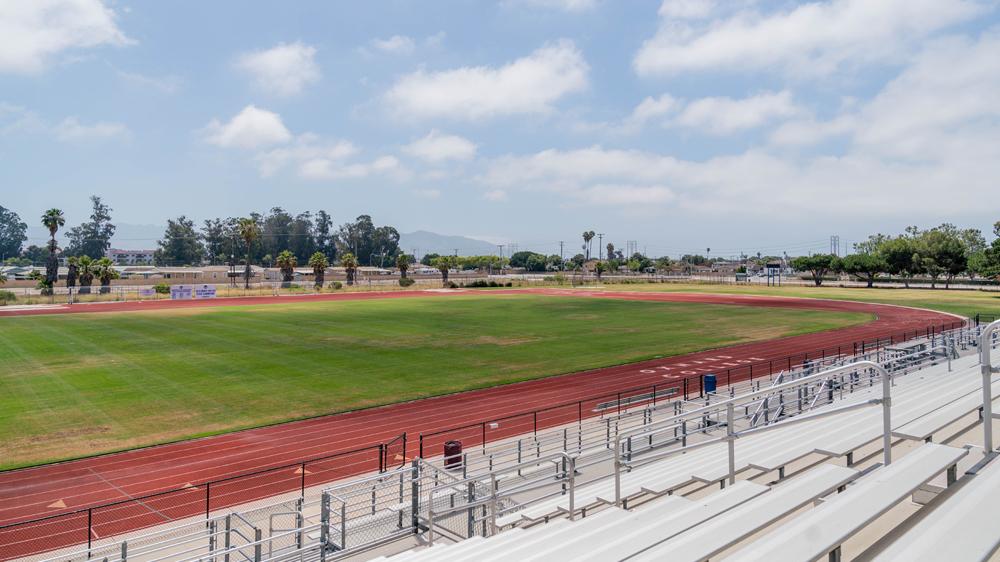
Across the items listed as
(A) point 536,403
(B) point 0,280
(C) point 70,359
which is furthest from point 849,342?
(B) point 0,280

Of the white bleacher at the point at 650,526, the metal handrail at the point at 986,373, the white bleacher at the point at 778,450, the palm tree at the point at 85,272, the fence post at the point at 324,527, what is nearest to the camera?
the white bleacher at the point at 650,526

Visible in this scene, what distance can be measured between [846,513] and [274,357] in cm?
3441

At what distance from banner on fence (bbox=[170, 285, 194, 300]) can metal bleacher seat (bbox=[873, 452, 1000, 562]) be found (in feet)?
298

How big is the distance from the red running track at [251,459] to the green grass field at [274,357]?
4.86 feet

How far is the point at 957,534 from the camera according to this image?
413 centimetres

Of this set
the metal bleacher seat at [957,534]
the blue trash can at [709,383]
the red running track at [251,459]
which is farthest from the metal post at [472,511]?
the blue trash can at [709,383]

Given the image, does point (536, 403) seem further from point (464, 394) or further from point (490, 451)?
point (490, 451)

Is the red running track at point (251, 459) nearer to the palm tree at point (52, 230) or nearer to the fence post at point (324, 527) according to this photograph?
the fence post at point (324, 527)

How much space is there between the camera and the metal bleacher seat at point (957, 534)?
12.7 ft

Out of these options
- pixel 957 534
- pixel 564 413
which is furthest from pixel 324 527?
pixel 564 413

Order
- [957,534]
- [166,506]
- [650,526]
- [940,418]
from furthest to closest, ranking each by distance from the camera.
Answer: [166,506] → [940,418] → [650,526] → [957,534]

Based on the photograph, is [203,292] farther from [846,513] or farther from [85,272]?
[846,513]

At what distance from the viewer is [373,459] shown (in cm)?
1783

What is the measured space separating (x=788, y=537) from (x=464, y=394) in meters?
22.1
